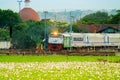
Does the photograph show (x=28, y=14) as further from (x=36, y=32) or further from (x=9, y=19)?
(x=36, y=32)

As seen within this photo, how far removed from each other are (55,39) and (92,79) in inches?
1848

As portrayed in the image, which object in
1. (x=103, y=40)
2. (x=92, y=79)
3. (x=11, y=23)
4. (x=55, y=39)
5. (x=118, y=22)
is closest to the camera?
(x=92, y=79)

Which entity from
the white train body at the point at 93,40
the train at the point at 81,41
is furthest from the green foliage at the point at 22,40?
the white train body at the point at 93,40

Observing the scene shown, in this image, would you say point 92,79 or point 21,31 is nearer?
point 92,79

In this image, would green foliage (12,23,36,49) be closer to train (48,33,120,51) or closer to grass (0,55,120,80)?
train (48,33,120,51)

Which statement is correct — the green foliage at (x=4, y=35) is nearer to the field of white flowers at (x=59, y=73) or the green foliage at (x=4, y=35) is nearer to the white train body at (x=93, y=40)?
the white train body at (x=93, y=40)

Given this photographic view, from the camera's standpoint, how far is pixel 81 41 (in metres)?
64.8

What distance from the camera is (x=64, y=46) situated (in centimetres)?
6275

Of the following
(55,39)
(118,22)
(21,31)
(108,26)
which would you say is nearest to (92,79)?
(55,39)

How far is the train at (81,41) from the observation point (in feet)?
203

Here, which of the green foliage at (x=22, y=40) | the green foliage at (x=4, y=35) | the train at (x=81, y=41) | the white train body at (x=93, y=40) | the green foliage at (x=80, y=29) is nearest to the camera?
the train at (x=81, y=41)

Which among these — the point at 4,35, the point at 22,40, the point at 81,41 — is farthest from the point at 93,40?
the point at 4,35

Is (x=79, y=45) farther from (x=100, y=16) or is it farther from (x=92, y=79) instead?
(x=100, y=16)

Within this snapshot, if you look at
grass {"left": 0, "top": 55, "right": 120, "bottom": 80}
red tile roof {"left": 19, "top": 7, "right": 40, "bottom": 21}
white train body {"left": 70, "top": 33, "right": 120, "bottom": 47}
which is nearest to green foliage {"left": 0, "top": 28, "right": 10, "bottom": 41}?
red tile roof {"left": 19, "top": 7, "right": 40, "bottom": 21}
